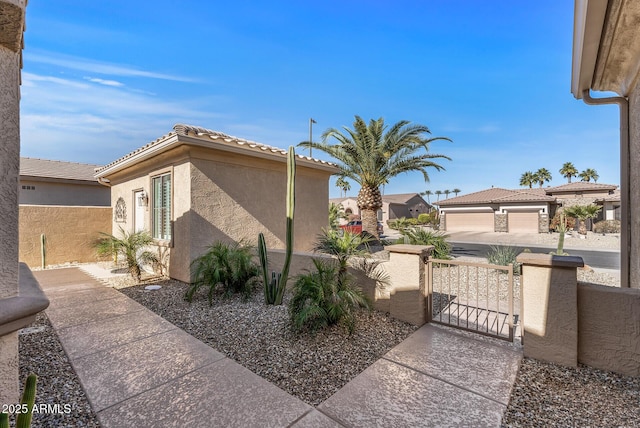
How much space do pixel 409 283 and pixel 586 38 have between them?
4370mm

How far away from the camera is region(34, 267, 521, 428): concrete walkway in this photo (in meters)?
2.71

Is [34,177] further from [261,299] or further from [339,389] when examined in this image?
[339,389]

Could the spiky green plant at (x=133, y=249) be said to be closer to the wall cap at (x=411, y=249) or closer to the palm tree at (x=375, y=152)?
the wall cap at (x=411, y=249)

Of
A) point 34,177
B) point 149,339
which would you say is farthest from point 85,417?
point 34,177

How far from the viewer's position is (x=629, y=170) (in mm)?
4750

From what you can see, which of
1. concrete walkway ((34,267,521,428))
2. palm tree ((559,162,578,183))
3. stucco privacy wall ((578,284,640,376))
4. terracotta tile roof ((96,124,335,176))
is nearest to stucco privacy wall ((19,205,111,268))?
terracotta tile roof ((96,124,335,176))

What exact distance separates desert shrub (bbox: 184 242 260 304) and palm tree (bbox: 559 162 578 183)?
60.2 m

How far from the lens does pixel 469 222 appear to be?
33562mm

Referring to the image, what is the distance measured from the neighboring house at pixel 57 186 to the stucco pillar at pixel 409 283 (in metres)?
16.7

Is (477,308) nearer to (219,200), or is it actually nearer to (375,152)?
(219,200)

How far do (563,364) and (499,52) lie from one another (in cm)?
1240

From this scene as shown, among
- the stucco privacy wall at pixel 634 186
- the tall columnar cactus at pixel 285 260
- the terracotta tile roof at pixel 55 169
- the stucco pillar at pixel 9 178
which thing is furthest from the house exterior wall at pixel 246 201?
the terracotta tile roof at pixel 55 169

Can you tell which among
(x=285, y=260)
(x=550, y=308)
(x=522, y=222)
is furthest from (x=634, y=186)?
(x=522, y=222)

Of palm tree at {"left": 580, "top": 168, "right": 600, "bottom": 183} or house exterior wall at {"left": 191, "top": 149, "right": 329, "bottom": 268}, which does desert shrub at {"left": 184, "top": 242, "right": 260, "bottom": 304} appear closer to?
house exterior wall at {"left": 191, "top": 149, "right": 329, "bottom": 268}
